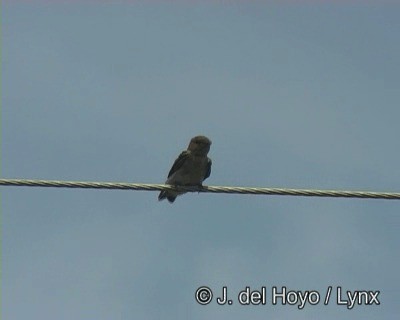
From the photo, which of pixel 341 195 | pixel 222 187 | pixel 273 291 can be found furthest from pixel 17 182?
pixel 273 291

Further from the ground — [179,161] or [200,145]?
[200,145]

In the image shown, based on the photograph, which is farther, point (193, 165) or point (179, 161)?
point (179, 161)

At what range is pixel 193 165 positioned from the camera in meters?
11.9

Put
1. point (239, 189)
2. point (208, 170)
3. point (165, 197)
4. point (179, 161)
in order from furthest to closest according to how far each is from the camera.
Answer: point (165, 197) < point (208, 170) < point (179, 161) < point (239, 189)

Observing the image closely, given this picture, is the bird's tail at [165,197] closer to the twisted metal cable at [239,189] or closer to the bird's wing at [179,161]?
the bird's wing at [179,161]

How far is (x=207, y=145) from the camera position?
39.7ft

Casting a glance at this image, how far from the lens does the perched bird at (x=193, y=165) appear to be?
11.8 meters

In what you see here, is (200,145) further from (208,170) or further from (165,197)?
(165,197)

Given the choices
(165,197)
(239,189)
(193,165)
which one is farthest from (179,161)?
(239,189)

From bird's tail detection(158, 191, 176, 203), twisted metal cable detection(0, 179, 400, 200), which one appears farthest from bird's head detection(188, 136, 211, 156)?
twisted metal cable detection(0, 179, 400, 200)

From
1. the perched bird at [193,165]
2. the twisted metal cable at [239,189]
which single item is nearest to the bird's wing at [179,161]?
the perched bird at [193,165]

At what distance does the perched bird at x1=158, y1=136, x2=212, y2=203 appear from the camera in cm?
1180

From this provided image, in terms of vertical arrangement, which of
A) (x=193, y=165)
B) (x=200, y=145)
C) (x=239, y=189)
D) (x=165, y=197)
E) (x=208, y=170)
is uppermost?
(x=200, y=145)

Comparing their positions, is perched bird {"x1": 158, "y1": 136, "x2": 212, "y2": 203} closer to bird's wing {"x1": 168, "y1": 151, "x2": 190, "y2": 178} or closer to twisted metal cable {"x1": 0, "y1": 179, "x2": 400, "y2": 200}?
bird's wing {"x1": 168, "y1": 151, "x2": 190, "y2": 178}
